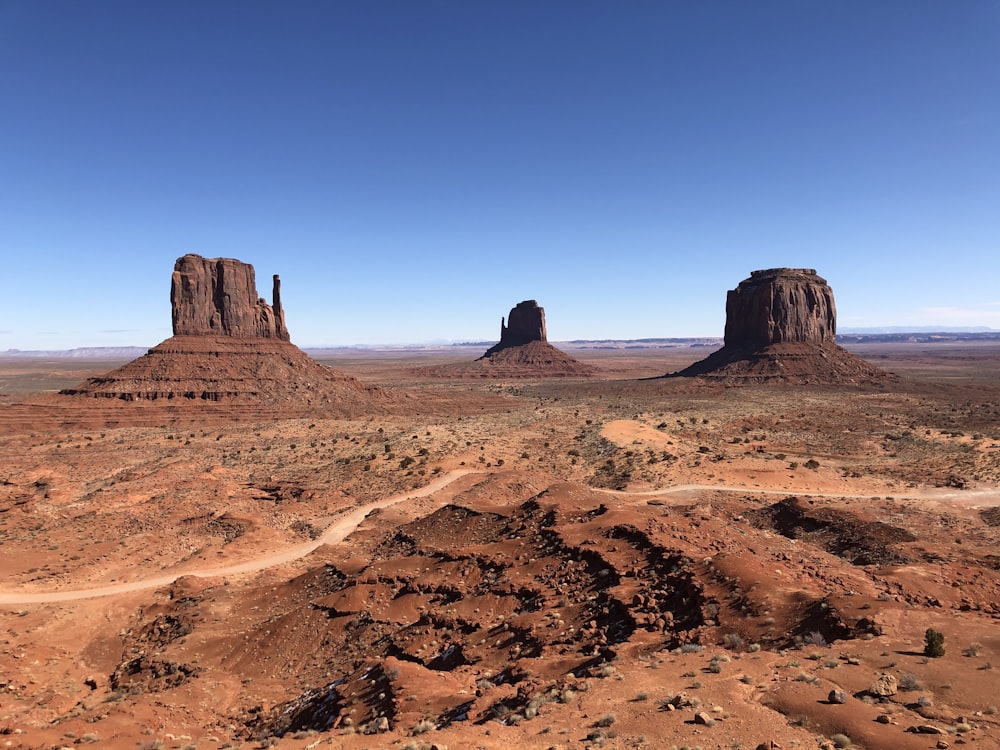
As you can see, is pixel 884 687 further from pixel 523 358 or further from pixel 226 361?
pixel 523 358

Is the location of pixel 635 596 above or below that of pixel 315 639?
above

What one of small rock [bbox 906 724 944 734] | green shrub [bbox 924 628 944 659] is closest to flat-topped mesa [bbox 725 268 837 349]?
green shrub [bbox 924 628 944 659]

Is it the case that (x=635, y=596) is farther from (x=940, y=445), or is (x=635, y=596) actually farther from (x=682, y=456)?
(x=940, y=445)

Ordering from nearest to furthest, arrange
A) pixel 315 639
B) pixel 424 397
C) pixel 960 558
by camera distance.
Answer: pixel 315 639 → pixel 960 558 → pixel 424 397

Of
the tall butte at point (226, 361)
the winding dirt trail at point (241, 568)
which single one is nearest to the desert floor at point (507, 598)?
the winding dirt trail at point (241, 568)

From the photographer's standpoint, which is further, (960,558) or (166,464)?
(166,464)

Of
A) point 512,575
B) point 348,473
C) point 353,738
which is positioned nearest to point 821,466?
point 512,575

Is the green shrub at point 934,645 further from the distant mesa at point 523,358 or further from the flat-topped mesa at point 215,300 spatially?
the distant mesa at point 523,358

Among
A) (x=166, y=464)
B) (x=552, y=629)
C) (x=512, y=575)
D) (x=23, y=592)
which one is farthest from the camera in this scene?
(x=166, y=464)
